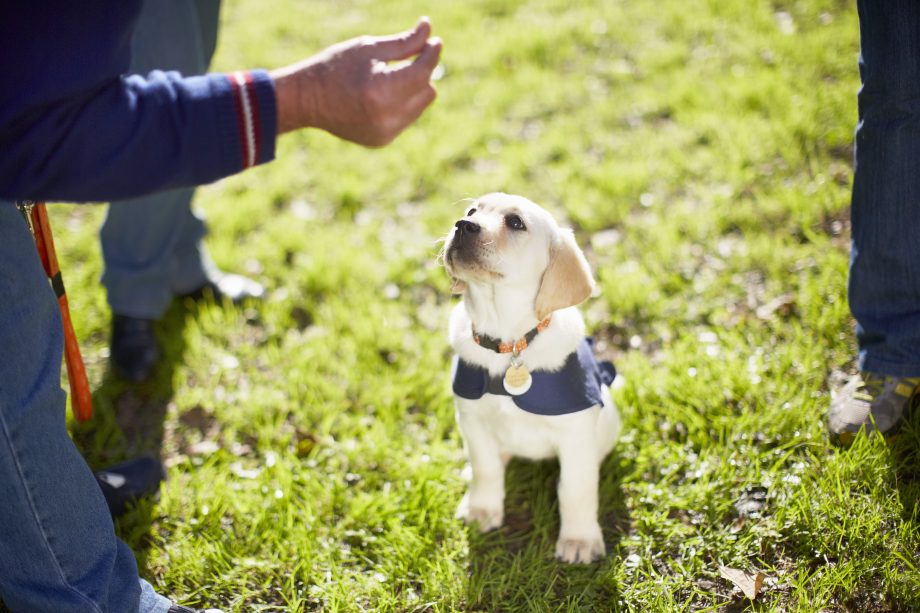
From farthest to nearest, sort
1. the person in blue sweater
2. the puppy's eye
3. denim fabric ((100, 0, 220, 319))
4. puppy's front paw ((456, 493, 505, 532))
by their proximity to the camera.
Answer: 1. denim fabric ((100, 0, 220, 319))
2. puppy's front paw ((456, 493, 505, 532))
3. the puppy's eye
4. the person in blue sweater

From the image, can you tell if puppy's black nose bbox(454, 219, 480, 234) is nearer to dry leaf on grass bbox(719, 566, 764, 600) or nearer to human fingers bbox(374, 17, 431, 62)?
human fingers bbox(374, 17, 431, 62)

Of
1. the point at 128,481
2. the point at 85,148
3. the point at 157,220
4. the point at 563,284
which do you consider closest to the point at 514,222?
the point at 563,284

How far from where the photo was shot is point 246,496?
2717 millimetres

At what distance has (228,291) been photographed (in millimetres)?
3777

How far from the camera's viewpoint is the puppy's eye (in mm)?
2289

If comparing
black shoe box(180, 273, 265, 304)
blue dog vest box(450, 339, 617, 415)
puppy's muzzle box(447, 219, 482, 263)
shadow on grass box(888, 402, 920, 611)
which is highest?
puppy's muzzle box(447, 219, 482, 263)

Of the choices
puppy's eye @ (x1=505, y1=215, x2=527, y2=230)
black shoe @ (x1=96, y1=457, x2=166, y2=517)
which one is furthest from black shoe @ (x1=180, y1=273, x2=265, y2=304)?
puppy's eye @ (x1=505, y1=215, x2=527, y2=230)

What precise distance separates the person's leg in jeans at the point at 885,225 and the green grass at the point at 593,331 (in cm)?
17

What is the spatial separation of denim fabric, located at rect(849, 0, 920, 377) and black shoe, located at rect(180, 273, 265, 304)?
8.88ft

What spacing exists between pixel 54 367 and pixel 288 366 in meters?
1.47

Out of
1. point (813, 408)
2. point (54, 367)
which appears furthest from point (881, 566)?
point (54, 367)

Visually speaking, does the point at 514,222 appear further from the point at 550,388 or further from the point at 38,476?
the point at 38,476

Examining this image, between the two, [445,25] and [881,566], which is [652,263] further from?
[445,25]

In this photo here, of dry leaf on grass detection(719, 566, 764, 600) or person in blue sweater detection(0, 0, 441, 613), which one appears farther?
dry leaf on grass detection(719, 566, 764, 600)
